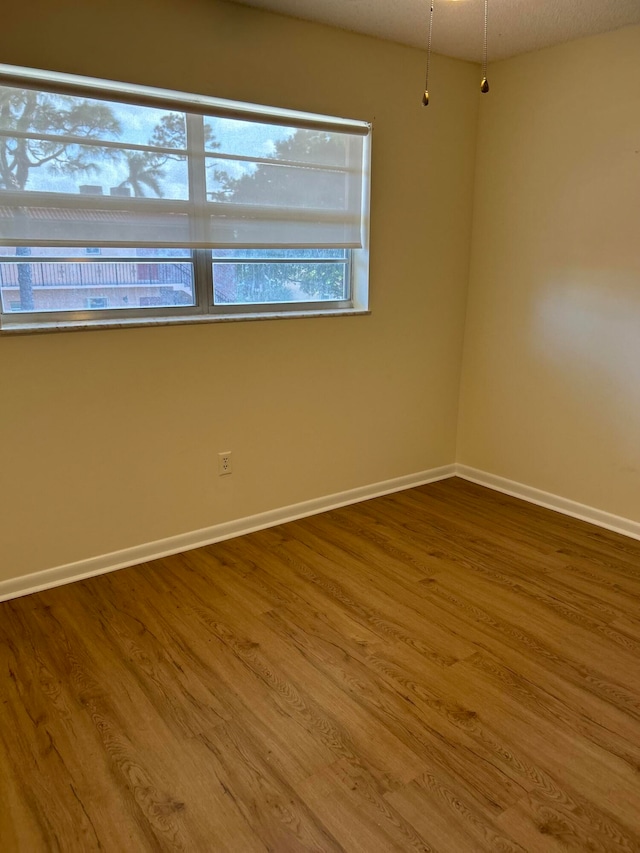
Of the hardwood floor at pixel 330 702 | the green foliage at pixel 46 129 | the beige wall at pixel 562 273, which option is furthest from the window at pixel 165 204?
the hardwood floor at pixel 330 702

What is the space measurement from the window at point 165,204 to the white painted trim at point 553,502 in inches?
61.5

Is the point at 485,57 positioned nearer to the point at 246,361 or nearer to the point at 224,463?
the point at 246,361

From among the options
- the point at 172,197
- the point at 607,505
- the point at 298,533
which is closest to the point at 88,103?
the point at 172,197

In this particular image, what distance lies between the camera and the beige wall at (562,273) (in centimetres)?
315

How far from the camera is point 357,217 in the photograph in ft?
11.1

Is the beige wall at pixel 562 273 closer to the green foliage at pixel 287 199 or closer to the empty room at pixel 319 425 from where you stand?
the empty room at pixel 319 425

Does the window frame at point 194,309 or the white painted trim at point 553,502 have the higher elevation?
the window frame at point 194,309

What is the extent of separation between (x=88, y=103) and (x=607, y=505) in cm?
319

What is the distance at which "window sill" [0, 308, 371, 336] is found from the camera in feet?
8.36

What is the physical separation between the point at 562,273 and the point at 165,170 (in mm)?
2162

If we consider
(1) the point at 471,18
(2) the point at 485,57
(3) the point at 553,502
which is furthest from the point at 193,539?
(2) the point at 485,57

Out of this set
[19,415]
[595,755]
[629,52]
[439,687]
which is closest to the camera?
[595,755]

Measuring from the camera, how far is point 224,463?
10.5ft

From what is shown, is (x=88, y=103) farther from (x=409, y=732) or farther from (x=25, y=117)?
(x=409, y=732)
